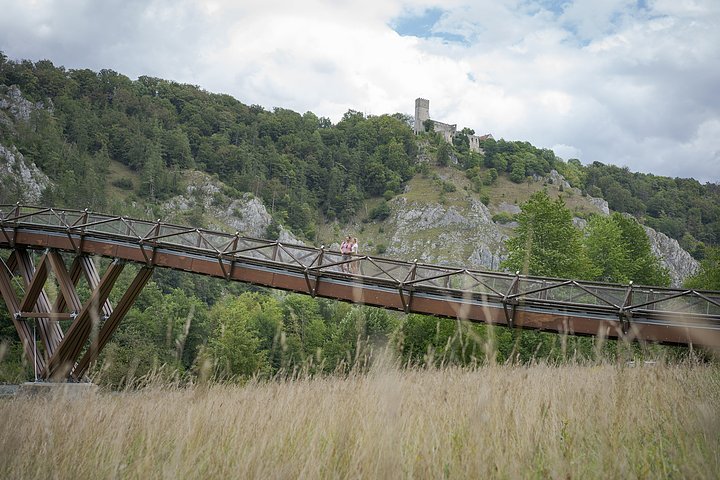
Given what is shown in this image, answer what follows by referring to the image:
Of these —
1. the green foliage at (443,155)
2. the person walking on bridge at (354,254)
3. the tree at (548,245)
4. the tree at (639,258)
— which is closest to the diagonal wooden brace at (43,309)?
the person walking on bridge at (354,254)

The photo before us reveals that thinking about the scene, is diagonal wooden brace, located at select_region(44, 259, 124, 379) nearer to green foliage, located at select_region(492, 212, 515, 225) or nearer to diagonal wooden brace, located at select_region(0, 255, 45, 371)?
diagonal wooden brace, located at select_region(0, 255, 45, 371)

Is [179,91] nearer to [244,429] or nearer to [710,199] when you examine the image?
[710,199]

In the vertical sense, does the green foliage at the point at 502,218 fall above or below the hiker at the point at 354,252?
above

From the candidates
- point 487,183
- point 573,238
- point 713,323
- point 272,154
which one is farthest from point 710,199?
point 713,323

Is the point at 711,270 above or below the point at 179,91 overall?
below

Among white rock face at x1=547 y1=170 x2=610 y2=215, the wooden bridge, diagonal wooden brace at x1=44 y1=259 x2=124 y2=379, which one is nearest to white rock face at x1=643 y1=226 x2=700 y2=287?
white rock face at x1=547 y1=170 x2=610 y2=215

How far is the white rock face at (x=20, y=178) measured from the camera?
266 feet

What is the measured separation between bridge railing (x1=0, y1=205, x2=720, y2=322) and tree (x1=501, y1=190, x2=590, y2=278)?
18911 millimetres

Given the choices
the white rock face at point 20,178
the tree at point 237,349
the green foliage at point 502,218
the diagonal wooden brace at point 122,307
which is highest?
the white rock face at point 20,178

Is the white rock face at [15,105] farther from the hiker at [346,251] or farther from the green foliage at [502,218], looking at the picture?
the hiker at [346,251]

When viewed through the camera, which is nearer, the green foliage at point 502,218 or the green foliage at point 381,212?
the green foliage at point 502,218

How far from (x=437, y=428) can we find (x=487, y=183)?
17414cm

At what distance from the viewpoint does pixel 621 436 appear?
12.6 feet

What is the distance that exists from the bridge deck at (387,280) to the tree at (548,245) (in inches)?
750
